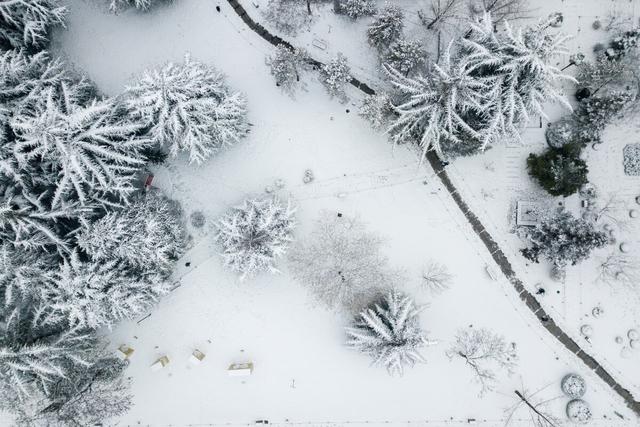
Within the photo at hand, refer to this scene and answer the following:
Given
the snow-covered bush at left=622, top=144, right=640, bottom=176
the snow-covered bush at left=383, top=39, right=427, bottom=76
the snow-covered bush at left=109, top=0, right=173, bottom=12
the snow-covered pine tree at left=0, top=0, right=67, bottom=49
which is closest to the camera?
the snow-covered pine tree at left=0, top=0, right=67, bottom=49

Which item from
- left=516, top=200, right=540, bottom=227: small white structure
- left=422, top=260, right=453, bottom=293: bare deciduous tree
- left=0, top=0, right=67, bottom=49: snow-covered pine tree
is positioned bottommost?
left=422, top=260, right=453, bottom=293: bare deciduous tree

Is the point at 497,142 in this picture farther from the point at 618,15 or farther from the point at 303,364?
the point at 303,364

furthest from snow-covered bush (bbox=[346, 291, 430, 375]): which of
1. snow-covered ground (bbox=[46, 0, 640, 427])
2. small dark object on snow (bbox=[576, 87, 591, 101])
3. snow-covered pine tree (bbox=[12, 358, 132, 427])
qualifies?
small dark object on snow (bbox=[576, 87, 591, 101])

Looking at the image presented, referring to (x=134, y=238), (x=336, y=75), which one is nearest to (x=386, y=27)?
(x=336, y=75)

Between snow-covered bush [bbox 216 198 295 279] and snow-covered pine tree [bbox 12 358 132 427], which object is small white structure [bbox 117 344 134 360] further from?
snow-covered bush [bbox 216 198 295 279]

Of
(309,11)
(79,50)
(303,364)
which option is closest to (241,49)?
(309,11)
